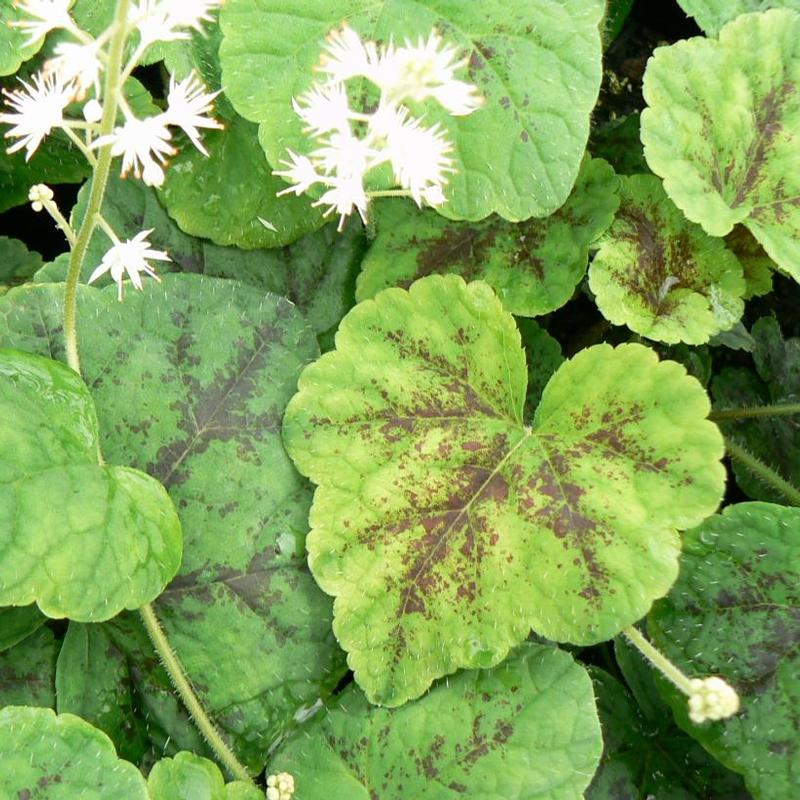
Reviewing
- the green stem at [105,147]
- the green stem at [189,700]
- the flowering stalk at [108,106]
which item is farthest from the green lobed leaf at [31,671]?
the flowering stalk at [108,106]

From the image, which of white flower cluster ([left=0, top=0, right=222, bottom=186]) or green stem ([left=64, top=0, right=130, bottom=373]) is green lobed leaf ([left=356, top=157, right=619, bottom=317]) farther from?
white flower cluster ([left=0, top=0, right=222, bottom=186])

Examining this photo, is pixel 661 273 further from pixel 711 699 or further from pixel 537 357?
pixel 711 699

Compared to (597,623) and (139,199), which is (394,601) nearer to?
(597,623)

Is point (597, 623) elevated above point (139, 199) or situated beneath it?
situated beneath

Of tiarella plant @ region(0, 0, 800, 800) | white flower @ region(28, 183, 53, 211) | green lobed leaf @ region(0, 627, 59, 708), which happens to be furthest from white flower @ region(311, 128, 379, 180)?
green lobed leaf @ region(0, 627, 59, 708)

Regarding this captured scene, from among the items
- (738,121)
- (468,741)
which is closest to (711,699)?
(468,741)

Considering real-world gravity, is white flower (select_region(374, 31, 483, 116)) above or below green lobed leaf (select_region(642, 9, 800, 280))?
above

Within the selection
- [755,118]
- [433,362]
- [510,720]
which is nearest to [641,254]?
[755,118]
